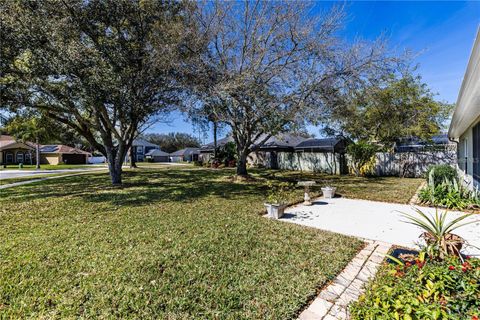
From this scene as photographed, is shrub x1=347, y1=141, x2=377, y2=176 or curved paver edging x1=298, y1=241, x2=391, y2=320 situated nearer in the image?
curved paver edging x1=298, y1=241, x2=391, y2=320

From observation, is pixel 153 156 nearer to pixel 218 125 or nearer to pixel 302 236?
pixel 218 125

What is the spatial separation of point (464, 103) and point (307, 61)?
662 cm

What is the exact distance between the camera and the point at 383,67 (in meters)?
9.74

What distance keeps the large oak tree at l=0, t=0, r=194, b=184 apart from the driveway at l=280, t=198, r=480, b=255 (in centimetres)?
717

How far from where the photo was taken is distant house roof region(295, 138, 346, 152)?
808 inches

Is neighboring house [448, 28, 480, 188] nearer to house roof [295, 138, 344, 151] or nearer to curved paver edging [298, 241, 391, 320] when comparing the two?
curved paver edging [298, 241, 391, 320]

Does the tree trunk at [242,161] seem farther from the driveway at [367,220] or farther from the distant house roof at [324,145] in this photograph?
the distant house roof at [324,145]

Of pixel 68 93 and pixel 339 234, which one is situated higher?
pixel 68 93

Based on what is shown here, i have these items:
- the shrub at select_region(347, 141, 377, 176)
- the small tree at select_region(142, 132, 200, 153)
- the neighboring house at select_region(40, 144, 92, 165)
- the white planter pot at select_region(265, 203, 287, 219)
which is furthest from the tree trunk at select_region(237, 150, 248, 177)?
the small tree at select_region(142, 132, 200, 153)

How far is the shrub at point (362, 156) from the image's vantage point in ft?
48.0

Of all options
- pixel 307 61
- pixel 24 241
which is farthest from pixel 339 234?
pixel 307 61

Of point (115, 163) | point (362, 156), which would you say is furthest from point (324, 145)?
point (115, 163)

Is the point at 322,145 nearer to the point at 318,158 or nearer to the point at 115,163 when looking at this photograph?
the point at 318,158

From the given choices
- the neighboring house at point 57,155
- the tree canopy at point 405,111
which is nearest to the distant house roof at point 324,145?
the tree canopy at point 405,111
